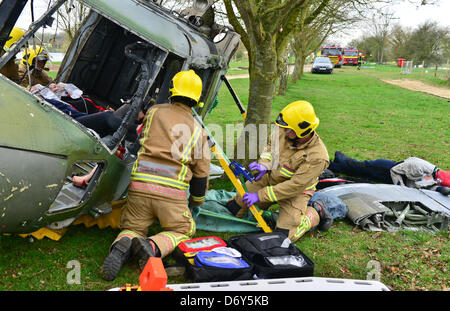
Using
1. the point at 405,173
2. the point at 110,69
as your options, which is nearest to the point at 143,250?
the point at 110,69

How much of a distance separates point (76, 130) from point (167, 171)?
3.07ft

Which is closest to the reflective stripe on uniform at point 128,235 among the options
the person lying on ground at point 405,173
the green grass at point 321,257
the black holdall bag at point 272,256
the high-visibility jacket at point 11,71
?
the green grass at point 321,257

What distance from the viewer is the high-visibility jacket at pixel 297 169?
4.71m

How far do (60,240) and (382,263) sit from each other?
350cm

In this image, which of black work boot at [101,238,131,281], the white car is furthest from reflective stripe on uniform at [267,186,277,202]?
the white car

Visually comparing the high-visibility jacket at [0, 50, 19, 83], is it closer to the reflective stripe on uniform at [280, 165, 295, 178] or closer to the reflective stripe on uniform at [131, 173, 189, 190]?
the reflective stripe on uniform at [131, 173, 189, 190]

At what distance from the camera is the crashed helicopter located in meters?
3.12

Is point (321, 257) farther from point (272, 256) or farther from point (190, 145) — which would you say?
point (190, 145)

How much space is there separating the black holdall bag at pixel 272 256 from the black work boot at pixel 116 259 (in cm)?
113

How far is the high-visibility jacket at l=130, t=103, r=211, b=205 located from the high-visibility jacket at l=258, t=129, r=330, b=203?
3.40ft

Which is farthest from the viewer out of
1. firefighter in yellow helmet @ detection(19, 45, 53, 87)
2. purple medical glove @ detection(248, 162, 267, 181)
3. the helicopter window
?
the helicopter window

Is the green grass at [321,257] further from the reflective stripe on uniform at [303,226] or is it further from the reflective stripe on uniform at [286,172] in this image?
the reflective stripe on uniform at [286,172]
